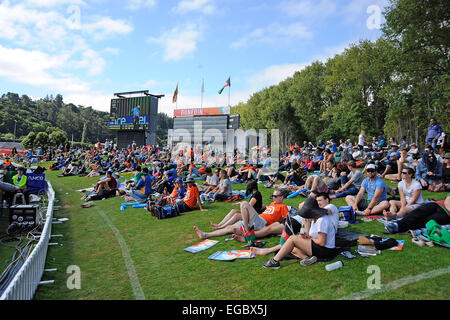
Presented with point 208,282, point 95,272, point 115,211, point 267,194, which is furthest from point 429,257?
point 115,211

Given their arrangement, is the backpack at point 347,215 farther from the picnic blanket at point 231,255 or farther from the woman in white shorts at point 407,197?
the picnic blanket at point 231,255

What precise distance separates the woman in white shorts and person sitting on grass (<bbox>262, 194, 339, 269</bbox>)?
2.74m

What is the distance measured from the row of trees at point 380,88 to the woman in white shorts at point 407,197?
23.7 metres

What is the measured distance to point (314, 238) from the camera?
18.1 feet

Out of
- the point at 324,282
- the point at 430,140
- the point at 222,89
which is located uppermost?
the point at 222,89

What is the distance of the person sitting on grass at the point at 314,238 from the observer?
5.37 m

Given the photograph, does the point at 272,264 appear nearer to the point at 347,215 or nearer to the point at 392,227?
the point at 392,227

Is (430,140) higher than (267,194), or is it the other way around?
(430,140)

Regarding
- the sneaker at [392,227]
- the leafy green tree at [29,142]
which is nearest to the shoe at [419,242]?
the sneaker at [392,227]

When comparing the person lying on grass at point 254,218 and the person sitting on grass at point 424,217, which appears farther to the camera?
the person lying on grass at point 254,218

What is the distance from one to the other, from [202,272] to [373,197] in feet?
17.0

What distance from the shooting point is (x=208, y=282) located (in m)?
5.24
